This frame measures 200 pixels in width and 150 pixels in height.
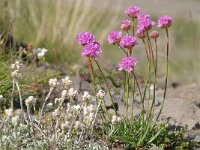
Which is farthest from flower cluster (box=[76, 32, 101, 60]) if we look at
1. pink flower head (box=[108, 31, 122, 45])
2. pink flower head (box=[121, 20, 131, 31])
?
pink flower head (box=[121, 20, 131, 31])

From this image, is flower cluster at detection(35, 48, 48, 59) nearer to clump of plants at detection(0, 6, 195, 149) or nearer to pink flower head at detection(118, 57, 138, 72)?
clump of plants at detection(0, 6, 195, 149)

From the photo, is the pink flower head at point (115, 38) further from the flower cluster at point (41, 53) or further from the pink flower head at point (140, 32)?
the flower cluster at point (41, 53)

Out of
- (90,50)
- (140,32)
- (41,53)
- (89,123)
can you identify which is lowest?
(89,123)

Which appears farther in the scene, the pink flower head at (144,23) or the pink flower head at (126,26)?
the pink flower head at (126,26)

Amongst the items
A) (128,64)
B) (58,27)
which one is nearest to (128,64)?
(128,64)

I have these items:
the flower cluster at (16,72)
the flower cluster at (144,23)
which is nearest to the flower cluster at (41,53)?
the flower cluster at (16,72)

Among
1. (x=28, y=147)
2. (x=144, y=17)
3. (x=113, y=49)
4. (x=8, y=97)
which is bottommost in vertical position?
(x=28, y=147)

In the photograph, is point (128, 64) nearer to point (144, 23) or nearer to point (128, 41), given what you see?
point (128, 41)

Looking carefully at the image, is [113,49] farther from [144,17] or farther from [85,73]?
[144,17]

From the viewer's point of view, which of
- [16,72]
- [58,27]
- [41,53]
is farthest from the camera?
[58,27]

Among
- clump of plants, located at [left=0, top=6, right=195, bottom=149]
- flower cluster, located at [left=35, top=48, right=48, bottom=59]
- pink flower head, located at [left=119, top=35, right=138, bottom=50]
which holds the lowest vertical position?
clump of plants, located at [left=0, top=6, right=195, bottom=149]

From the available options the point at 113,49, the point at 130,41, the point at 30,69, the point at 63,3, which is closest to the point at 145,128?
the point at 130,41
